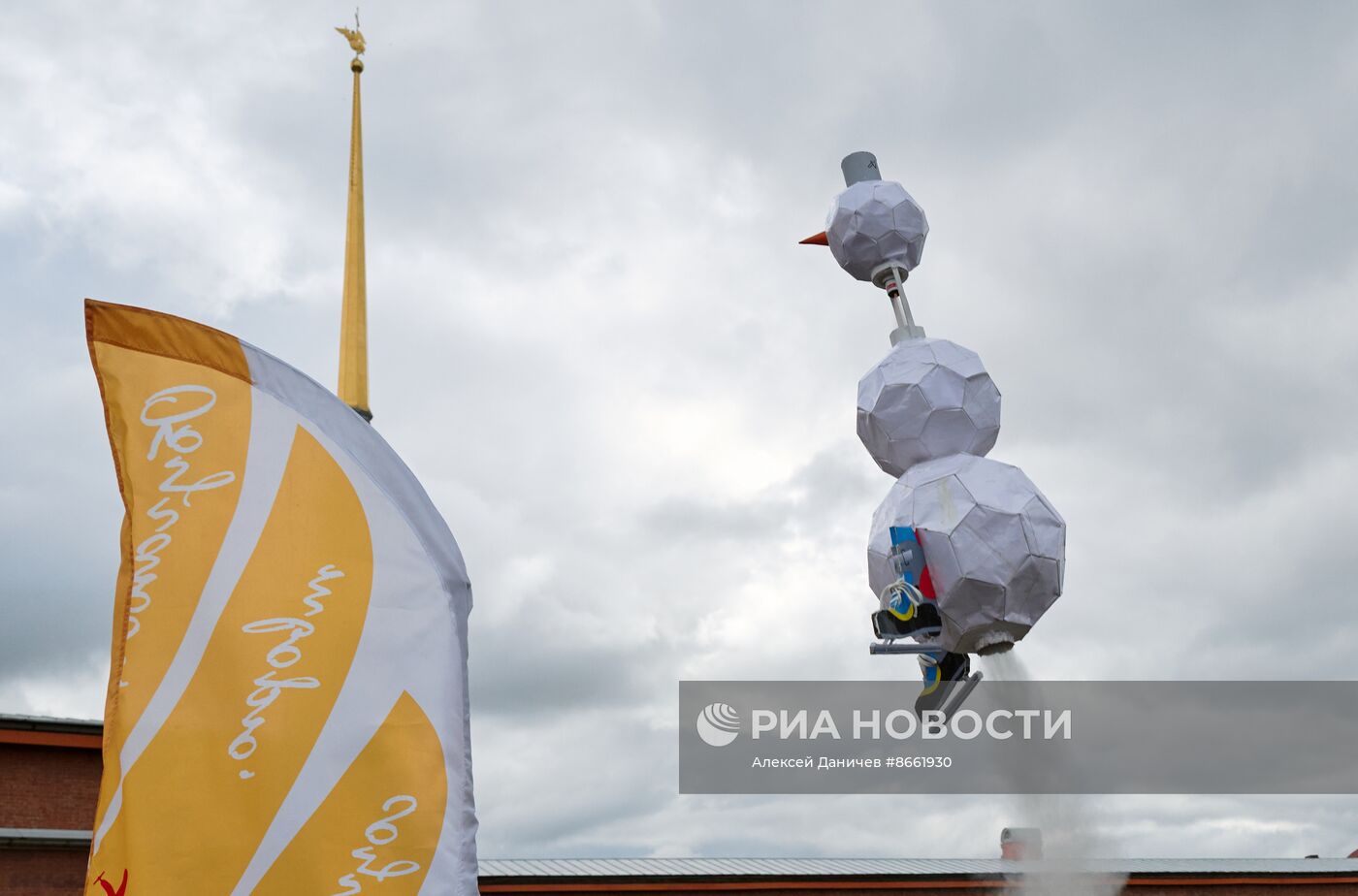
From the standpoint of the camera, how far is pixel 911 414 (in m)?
15.6

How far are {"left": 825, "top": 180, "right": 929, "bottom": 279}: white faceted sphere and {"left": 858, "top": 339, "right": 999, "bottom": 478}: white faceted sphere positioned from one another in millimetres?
1792

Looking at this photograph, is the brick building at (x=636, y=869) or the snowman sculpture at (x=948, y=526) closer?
the snowman sculpture at (x=948, y=526)

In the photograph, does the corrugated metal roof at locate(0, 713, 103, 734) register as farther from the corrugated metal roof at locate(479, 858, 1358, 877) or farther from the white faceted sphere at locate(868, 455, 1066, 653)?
the white faceted sphere at locate(868, 455, 1066, 653)

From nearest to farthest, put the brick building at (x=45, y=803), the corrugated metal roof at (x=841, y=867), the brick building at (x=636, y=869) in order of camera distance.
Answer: the brick building at (x=45, y=803)
the brick building at (x=636, y=869)
the corrugated metal roof at (x=841, y=867)

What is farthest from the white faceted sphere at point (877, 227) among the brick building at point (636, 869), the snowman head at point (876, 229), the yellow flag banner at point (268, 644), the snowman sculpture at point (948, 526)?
the yellow flag banner at point (268, 644)

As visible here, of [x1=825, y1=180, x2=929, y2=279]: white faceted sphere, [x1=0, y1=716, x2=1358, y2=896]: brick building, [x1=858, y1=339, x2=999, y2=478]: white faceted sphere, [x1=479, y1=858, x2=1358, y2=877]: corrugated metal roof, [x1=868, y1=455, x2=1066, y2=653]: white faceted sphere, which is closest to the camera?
[x1=868, y1=455, x2=1066, y2=653]: white faceted sphere

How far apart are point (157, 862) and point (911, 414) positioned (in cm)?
1123

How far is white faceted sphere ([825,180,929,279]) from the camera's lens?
17016 millimetres

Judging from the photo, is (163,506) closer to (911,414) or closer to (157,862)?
(157,862)

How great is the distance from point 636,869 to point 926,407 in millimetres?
15714

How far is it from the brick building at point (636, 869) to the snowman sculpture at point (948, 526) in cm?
478

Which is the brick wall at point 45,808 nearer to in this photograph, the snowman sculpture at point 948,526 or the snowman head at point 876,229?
the snowman sculpture at point 948,526

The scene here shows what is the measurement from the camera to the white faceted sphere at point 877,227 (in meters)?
17.0

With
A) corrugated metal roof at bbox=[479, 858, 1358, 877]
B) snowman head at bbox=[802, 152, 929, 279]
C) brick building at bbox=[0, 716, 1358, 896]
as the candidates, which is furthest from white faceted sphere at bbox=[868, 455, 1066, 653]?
corrugated metal roof at bbox=[479, 858, 1358, 877]
